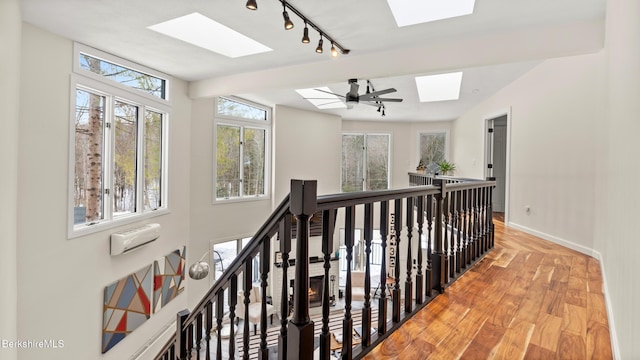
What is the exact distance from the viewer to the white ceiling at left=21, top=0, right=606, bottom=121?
2762mm

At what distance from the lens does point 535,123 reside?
441 cm

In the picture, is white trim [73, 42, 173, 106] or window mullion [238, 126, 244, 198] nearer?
white trim [73, 42, 173, 106]

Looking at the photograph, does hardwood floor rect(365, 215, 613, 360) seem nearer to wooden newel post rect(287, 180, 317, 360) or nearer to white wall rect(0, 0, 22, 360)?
wooden newel post rect(287, 180, 317, 360)

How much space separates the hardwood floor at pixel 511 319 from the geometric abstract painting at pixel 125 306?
3907 mm

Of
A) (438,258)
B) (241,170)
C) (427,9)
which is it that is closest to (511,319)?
(438,258)

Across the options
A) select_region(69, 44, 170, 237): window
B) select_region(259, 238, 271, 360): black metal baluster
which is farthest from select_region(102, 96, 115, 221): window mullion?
select_region(259, 238, 271, 360): black metal baluster

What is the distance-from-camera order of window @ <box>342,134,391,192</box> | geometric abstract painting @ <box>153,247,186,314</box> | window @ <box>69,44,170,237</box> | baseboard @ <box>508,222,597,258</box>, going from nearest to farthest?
baseboard @ <box>508,222,597,258</box>
window @ <box>69,44,170,237</box>
geometric abstract painting @ <box>153,247,186,314</box>
window @ <box>342,134,391,192</box>

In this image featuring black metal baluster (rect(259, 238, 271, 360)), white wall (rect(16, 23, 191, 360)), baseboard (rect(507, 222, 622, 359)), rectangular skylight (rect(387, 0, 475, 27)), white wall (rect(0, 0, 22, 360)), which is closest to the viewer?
black metal baluster (rect(259, 238, 271, 360))

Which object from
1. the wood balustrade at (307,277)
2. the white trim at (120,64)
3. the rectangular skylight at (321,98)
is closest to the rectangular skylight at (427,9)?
the wood balustrade at (307,277)

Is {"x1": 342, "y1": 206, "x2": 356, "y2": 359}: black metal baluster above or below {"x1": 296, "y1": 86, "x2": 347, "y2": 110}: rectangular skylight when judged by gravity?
below

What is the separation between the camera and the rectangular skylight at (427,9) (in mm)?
2684

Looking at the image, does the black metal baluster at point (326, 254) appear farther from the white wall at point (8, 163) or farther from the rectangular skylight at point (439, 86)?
the rectangular skylight at point (439, 86)

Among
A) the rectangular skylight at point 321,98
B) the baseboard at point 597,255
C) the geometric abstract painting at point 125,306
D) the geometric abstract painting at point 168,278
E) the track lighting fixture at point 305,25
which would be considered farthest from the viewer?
the rectangular skylight at point 321,98

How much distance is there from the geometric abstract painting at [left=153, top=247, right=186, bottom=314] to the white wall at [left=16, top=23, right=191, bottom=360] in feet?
2.51
